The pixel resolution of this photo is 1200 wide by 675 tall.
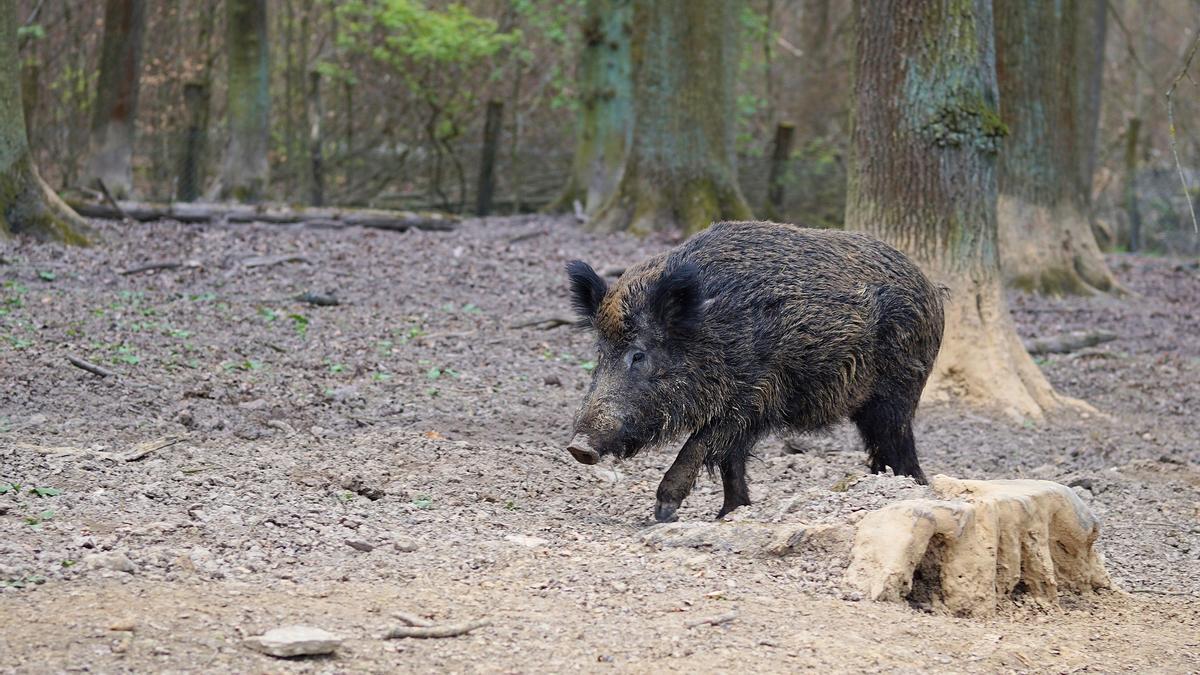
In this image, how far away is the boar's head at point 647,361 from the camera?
646 cm

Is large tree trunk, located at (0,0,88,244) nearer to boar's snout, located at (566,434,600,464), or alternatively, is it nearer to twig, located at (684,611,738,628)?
boar's snout, located at (566,434,600,464)

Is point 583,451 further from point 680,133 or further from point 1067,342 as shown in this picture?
point 680,133

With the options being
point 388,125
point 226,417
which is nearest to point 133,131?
point 388,125

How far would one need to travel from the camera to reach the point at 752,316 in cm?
671

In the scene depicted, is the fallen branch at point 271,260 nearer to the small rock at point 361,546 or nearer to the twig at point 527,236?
the twig at point 527,236

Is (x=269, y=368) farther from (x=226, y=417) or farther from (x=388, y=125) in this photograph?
(x=388, y=125)

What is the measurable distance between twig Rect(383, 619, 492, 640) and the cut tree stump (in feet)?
38.7

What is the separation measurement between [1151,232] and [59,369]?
21098 millimetres

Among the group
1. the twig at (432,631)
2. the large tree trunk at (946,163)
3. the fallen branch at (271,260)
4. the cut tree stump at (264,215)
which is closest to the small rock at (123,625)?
the twig at (432,631)

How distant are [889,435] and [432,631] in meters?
3.73

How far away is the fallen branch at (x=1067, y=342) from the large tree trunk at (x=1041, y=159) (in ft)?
6.70

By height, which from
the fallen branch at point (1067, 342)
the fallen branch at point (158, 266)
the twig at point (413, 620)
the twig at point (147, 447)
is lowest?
the twig at point (147, 447)

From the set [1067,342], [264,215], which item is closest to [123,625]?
[1067,342]

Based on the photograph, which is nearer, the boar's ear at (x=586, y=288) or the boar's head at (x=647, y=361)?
the boar's head at (x=647, y=361)
